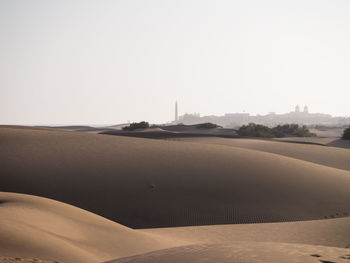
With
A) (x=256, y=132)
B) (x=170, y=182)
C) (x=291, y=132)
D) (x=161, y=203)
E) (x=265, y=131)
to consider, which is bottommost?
(x=161, y=203)

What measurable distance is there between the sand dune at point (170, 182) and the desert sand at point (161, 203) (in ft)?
0.17

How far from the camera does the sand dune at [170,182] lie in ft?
54.6

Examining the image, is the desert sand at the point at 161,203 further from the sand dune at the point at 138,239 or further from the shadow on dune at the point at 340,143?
the shadow on dune at the point at 340,143

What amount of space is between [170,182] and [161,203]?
2367mm

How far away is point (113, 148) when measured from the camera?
25000 millimetres

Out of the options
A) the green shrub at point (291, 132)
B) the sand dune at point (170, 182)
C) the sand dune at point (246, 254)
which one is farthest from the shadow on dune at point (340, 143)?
the sand dune at point (246, 254)

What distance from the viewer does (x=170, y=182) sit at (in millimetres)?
19406

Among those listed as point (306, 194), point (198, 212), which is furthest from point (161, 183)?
point (306, 194)

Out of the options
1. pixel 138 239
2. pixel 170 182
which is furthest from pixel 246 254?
pixel 170 182

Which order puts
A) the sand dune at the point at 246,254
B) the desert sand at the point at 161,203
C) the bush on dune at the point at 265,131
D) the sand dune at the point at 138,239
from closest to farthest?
the sand dune at the point at 246,254 → the sand dune at the point at 138,239 → the desert sand at the point at 161,203 → the bush on dune at the point at 265,131

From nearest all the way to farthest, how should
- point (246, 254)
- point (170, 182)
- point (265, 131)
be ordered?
point (246, 254), point (170, 182), point (265, 131)

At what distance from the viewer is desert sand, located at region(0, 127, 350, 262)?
8414 millimetres

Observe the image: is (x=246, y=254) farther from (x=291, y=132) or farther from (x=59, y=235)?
(x=291, y=132)

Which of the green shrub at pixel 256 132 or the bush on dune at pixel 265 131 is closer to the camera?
the green shrub at pixel 256 132
